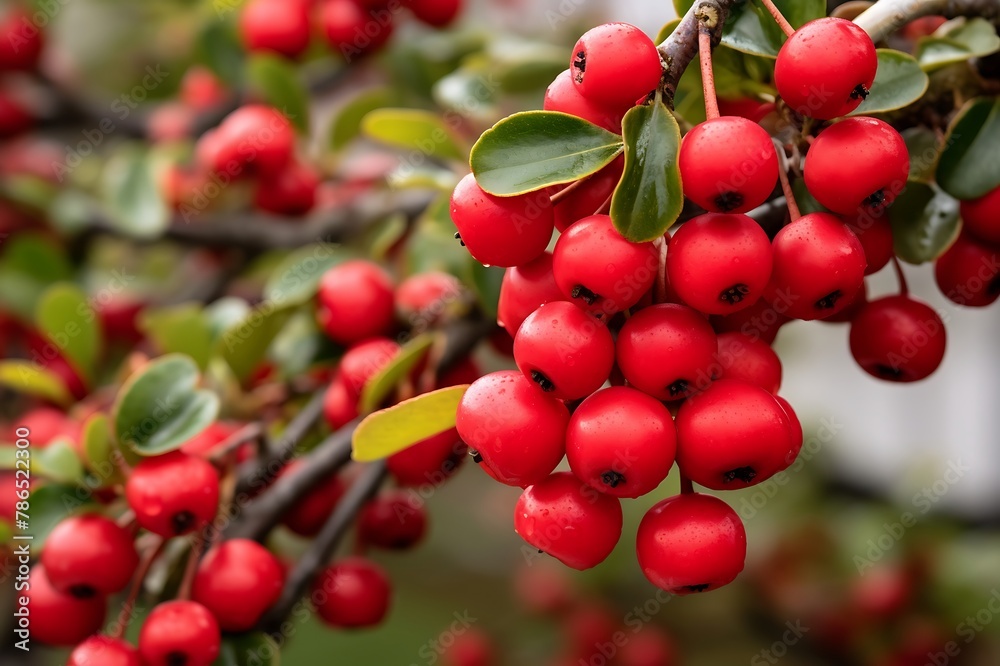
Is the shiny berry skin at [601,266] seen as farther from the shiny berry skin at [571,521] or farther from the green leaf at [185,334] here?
the green leaf at [185,334]

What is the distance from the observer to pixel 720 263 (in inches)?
21.0

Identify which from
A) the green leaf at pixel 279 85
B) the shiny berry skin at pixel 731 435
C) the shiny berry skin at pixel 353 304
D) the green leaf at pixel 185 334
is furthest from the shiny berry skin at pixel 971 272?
the green leaf at pixel 279 85

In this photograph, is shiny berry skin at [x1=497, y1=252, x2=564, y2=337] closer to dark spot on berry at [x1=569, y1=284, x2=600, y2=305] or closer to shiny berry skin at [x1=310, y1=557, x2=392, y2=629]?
dark spot on berry at [x1=569, y1=284, x2=600, y2=305]

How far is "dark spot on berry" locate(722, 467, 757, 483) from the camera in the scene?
1.87 ft

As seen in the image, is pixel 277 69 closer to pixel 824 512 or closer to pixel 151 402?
pixel 151 402

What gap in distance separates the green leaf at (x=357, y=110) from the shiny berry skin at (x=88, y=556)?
77 centimetres

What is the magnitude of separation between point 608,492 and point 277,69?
1021 millimetres

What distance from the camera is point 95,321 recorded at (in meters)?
1.19

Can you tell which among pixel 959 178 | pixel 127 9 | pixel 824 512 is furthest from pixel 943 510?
pixel 127 9

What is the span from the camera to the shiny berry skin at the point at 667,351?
550mm

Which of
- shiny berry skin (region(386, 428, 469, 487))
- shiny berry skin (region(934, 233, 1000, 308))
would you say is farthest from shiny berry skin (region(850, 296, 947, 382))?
shiny berry skin (region(386, 428, 469, 487))

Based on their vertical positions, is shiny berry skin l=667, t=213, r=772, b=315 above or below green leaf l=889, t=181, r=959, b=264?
above

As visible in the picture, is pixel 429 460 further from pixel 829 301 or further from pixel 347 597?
pixel 829 301

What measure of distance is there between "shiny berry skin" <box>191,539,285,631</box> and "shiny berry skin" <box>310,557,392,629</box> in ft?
0.40
